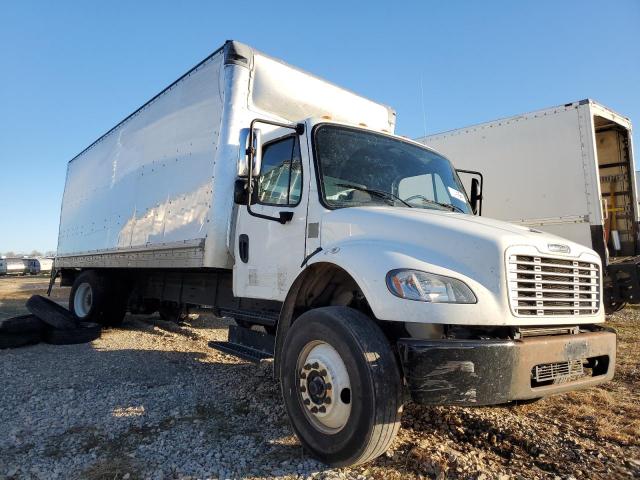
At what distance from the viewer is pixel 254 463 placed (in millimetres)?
3051

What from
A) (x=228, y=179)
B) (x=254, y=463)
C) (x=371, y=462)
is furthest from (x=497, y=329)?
(x=228, y=179)

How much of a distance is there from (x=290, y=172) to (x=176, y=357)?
3.54m

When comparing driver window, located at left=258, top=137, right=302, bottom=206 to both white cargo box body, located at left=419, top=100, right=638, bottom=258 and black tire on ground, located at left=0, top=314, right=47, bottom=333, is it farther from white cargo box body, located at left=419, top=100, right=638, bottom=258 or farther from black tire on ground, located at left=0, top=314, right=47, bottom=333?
white cargo box body, located at left=419, top=100, right=638, bottom=258

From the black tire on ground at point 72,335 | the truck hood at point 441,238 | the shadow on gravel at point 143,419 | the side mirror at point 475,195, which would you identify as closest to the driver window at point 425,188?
the truck hood at point 441,238

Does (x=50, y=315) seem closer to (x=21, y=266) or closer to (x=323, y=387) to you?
(x=323, y=387)

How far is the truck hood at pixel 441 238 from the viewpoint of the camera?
2766 mm

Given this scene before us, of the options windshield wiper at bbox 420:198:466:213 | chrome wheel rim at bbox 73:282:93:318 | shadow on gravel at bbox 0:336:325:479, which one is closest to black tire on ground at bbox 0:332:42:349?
shadow on gravel at bbox 0:336:325:479

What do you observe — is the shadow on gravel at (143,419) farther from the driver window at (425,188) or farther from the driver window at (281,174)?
the driver window at (425,188)

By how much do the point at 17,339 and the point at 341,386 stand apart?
579cm

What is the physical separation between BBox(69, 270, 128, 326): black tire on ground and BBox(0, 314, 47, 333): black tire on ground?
1296mm

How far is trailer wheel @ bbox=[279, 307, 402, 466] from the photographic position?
264 cm

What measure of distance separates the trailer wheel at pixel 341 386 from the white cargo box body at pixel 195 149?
1.88m

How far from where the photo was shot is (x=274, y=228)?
4160 mm

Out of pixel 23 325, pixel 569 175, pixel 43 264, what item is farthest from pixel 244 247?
pixel 43 264
